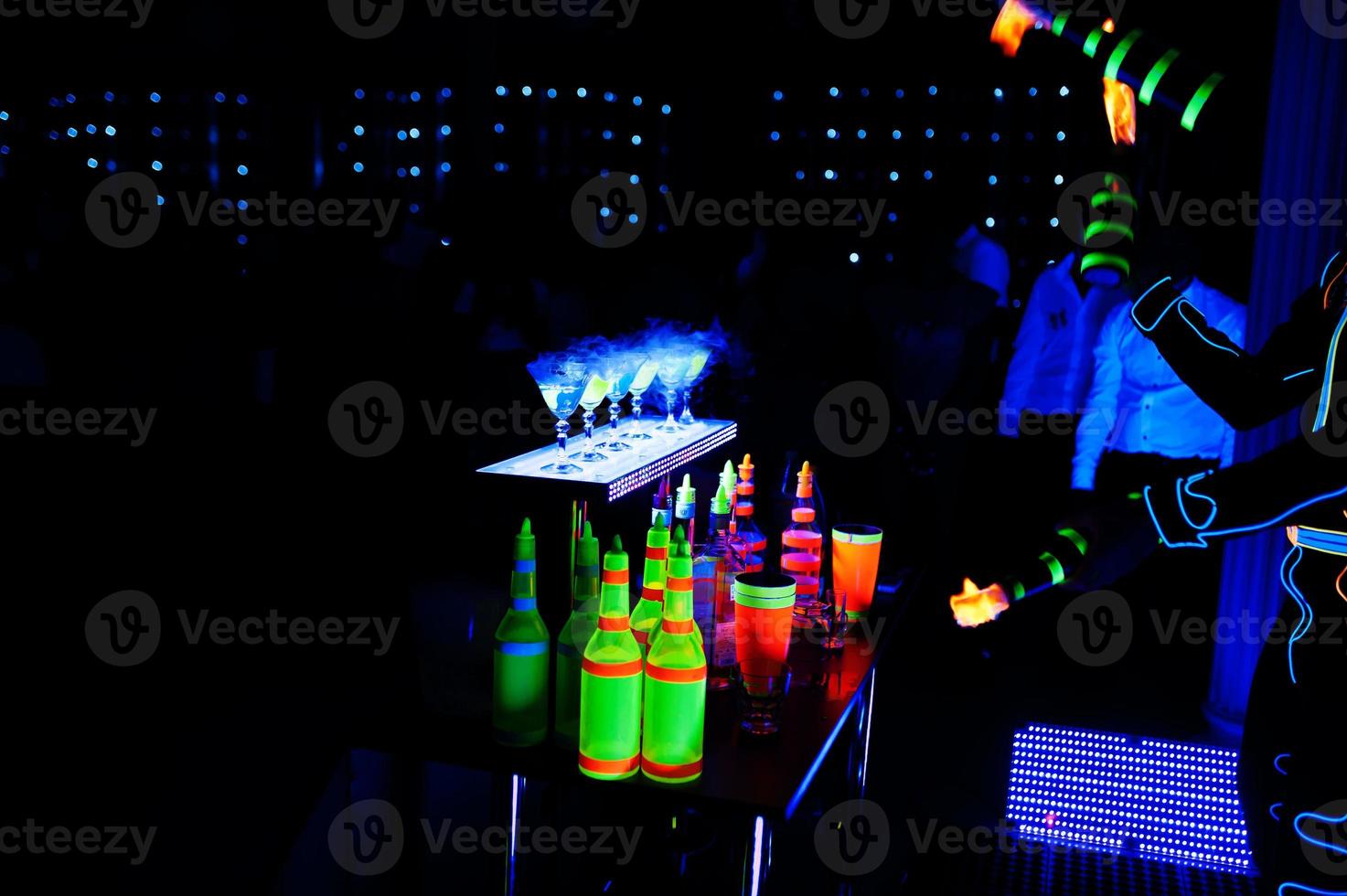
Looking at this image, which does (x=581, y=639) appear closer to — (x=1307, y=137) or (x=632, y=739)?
(x=632, y=739)

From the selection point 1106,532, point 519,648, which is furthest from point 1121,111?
point 519,648

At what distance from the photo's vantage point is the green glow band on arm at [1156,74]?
5.63 ft

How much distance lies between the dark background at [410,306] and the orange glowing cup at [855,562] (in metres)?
0.51

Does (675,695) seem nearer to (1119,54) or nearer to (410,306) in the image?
(1119,54)

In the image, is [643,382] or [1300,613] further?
[643,382]

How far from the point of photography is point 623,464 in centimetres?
199

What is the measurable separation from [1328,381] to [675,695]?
3.95ft

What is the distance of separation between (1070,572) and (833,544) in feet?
2.01

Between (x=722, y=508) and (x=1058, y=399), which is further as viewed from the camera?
(x=1058, y=399)

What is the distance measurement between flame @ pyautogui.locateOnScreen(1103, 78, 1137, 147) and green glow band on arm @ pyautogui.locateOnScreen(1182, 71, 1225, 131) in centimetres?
9

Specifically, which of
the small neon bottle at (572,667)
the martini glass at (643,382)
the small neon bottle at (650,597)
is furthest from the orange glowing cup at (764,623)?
the martini glass at (643,382)

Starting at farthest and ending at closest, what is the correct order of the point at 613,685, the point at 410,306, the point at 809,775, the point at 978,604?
the point at 410,306
the point at 978,604
the point at 809,775
the point at 613,685

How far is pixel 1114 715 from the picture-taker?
3.89 m

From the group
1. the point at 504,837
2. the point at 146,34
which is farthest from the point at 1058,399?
the point at 146,34
